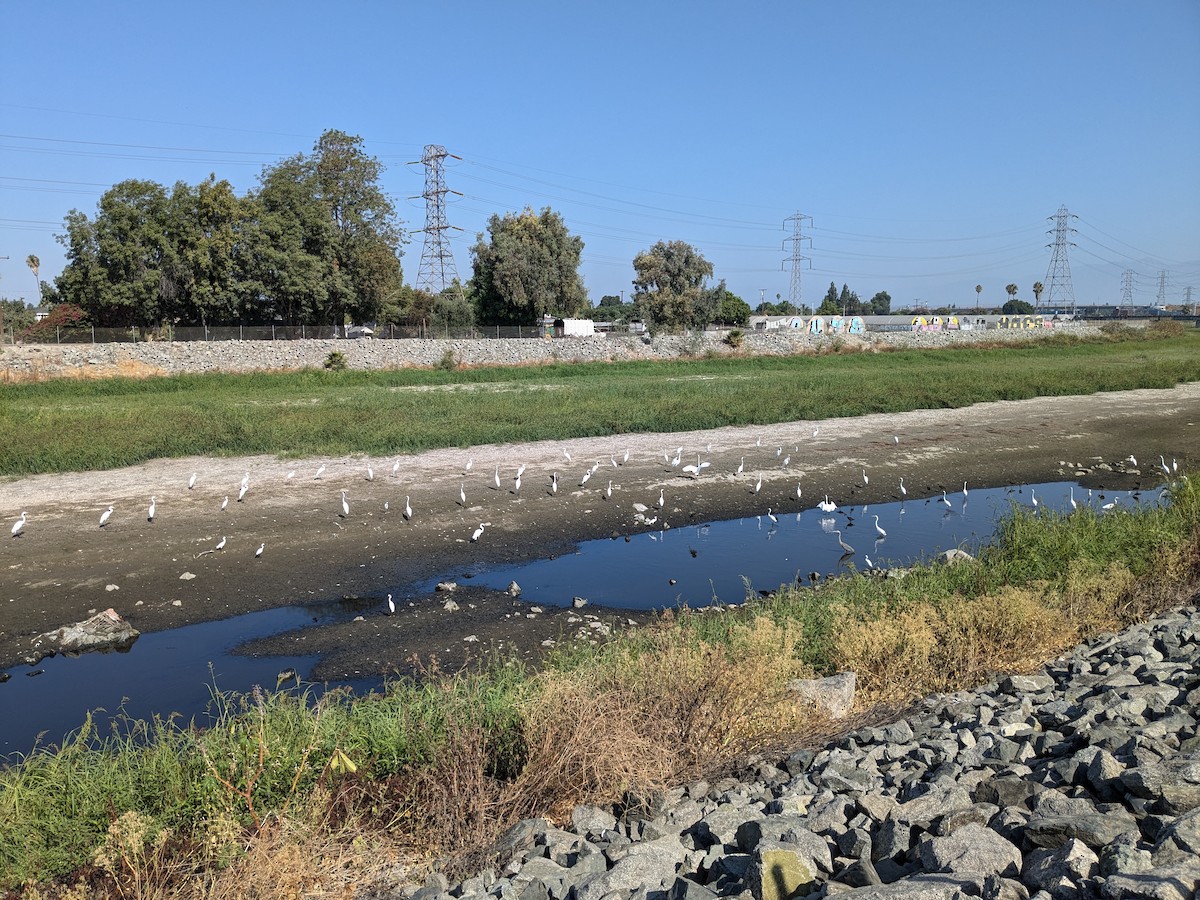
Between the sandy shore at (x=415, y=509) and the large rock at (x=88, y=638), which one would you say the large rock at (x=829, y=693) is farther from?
the large rock at (x=88, y=638)

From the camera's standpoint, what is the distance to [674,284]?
218ft

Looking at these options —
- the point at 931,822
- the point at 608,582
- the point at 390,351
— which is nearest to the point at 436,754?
the point at 931,822

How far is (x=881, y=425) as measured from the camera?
1046 inches

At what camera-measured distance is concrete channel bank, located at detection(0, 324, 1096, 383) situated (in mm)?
35938

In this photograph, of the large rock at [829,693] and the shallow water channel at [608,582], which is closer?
the large rock at [829,693]

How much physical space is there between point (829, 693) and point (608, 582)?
520 centimetres

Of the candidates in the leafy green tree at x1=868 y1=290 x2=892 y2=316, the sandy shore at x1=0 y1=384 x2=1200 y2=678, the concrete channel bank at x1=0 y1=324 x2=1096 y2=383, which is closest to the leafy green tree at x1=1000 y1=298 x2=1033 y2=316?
the leafy green tree at x1=868 y1=290 x2=892 y2=316

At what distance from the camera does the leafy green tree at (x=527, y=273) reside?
63250mm

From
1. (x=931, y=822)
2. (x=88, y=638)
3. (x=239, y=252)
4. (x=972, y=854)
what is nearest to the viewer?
(x=972, y=854)


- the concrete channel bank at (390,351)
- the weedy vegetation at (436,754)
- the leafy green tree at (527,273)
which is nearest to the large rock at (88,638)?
the weedy vegetation at (436,754)

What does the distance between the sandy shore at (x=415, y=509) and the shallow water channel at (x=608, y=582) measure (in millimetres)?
452

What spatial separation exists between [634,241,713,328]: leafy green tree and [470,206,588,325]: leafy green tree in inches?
202

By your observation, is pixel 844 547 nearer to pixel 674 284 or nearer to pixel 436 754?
pixel 436 754

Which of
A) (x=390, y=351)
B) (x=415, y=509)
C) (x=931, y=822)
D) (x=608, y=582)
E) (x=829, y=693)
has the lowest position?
(x=608, y=582)
